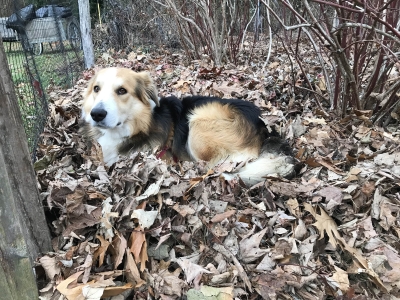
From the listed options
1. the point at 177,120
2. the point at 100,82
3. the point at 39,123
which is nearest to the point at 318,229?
the point at 177,120

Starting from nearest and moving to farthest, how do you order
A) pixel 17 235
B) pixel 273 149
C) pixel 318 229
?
pixel 17 235 → pixel 318 229 → pixel 273 149

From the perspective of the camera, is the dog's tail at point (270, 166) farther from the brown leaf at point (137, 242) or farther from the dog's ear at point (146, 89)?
the dog's ear at point (146, 89)

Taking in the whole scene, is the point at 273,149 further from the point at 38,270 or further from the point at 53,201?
the point at 38,270

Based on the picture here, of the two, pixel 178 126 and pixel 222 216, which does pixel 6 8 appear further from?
pixel 222 216

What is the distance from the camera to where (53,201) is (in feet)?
7.04

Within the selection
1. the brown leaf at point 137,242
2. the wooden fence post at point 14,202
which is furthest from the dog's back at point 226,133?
the wooden fence post at point 14,202

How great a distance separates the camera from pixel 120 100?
3344 millimetres

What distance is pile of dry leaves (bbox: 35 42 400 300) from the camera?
1931 millimetres

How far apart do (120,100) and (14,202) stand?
74.0 inches

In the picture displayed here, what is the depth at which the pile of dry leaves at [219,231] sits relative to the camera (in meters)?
1.93

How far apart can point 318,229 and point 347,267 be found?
290 mm

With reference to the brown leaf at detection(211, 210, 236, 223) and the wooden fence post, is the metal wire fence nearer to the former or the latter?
the wooden fence post

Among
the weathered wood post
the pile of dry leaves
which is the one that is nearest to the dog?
the pile of dry leaves

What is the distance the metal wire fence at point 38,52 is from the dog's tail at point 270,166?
1902mm
